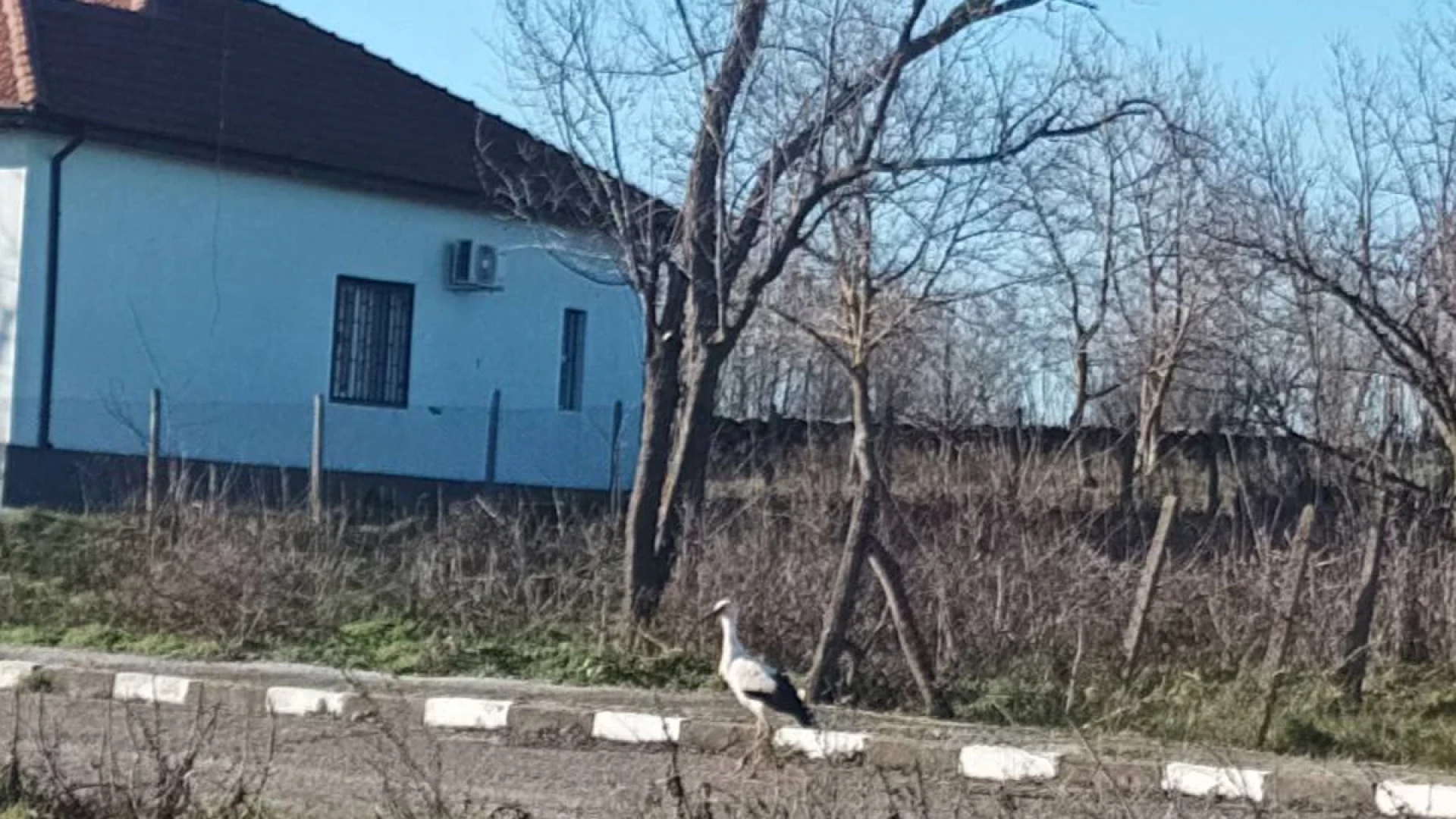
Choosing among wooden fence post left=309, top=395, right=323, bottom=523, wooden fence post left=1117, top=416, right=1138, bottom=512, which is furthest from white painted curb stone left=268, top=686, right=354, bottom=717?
wooden fence post left=1117, top=416, right=1138, bottom=512

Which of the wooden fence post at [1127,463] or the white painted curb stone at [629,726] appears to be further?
the wooden fence post at [1127,463]

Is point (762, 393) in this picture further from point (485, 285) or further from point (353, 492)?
point (353, 492)

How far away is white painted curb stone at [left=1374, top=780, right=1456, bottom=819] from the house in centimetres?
1176

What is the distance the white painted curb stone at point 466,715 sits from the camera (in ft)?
38.8

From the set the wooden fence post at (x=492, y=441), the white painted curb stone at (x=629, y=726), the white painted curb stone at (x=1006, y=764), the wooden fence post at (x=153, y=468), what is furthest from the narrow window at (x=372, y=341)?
the white painted curb stone at (x=1006, y=764)

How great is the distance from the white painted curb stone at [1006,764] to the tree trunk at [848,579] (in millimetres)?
1629

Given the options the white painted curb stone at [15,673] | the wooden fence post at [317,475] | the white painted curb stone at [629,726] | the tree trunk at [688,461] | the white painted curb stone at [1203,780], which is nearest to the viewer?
the white painted curb stone at [1203,780]

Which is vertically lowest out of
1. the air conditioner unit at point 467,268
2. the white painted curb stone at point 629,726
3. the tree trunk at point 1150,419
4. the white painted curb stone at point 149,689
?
the white painted curb stone at point 149,689

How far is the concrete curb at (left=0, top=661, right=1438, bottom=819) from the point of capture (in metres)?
10.1

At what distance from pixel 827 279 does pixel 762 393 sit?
80.9ft

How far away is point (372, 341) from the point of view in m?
27.7

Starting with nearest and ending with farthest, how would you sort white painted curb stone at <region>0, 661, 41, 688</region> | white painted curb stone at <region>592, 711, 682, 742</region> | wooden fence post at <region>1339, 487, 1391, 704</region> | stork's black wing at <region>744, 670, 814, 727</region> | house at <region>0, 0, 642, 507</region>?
1. stork's black wing at <region>744, 670, 814, 727</region>
2. white painted curb stone at <region>592, 711, 682, 742</region>
3. wooden fence post at <region>1339, 487, 1391, 704</region>
4. white painted curb stone at <region>0, 661, 41, 688</region>
5. house at <region>0, 0, 642, 507</region>

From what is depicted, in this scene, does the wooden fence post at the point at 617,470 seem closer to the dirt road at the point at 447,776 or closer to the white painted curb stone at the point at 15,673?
the white painted curb stone at the point at 15,673

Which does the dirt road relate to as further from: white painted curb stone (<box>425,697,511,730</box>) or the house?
the house
